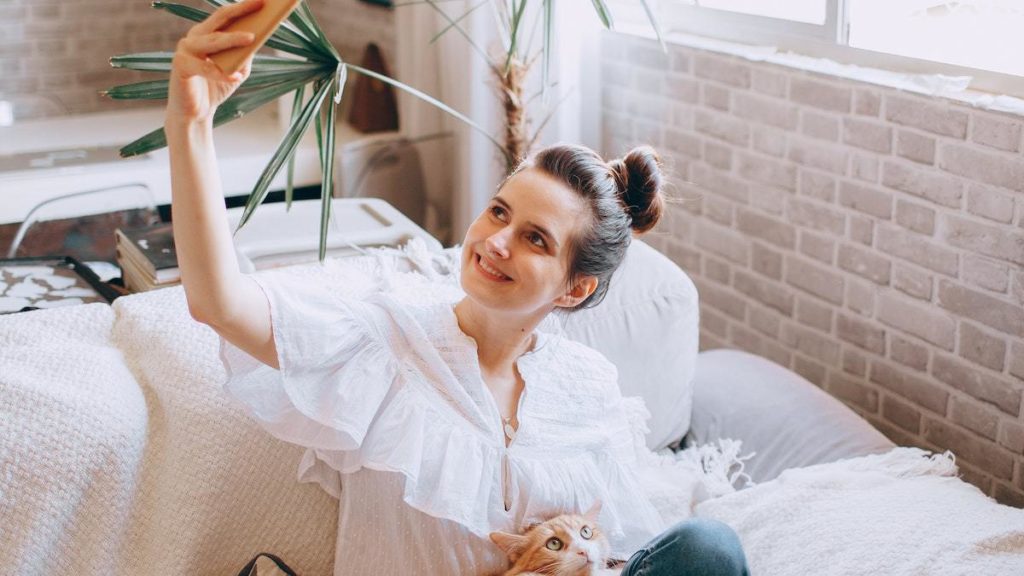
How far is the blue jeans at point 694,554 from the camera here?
149cm

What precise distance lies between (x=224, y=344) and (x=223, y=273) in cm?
21

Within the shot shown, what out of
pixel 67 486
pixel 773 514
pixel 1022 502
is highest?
pixel 67 486

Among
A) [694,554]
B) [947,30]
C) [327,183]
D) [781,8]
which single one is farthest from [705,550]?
[781,8]

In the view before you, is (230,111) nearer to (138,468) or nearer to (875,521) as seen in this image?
(138,468)

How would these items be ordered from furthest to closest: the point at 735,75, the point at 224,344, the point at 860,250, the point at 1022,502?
1. the point at 735,75
2. the point at 860,250
3. the point at 1022,502
4. the point at 224,344

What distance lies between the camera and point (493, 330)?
1.65 meters

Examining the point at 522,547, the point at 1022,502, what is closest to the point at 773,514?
the point at 522,547

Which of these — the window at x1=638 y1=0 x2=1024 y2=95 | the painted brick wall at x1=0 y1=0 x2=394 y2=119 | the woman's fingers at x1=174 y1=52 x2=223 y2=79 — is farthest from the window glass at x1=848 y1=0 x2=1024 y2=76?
the painted brick wall at x1=0 y1=0 x2=394 y2=119

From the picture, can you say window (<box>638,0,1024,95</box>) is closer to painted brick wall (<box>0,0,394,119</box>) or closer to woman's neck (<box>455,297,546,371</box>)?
woman's neck (<box>455,297,546,371</box>)

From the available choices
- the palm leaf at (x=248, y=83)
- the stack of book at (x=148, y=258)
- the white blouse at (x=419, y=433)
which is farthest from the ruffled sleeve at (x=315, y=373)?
the stack of book at (x=148, y=258)

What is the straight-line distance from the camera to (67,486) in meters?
1.53

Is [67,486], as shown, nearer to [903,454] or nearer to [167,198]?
[903,454]

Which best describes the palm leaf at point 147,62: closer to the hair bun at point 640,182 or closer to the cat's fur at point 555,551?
the hair bun at point 640,182

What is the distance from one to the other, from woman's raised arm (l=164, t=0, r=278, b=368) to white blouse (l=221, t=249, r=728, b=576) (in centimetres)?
10
